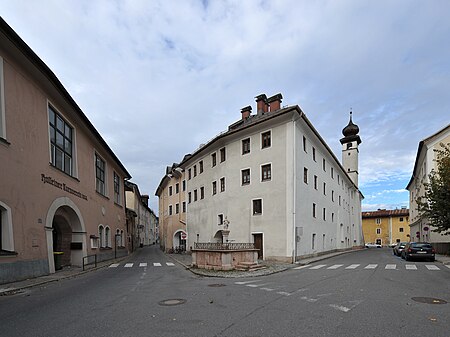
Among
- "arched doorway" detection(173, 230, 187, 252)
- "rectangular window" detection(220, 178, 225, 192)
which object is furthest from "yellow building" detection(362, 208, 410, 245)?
"rectangular window" detection(220, 178, 225, 192)

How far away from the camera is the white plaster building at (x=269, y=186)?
945 inches

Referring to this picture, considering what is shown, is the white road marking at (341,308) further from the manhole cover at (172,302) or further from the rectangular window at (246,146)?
the rectangular window at (246,146)

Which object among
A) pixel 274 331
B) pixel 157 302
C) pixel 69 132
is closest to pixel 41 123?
pixel 69 132

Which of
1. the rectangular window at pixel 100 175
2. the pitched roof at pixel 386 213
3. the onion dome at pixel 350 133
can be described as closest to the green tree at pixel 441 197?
the rectangular window at pixel 100 175

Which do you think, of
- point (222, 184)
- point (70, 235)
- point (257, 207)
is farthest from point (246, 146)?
point (70, 235)

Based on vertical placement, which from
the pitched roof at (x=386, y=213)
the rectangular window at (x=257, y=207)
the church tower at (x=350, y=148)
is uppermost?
the church tower at (x=350, y=148)

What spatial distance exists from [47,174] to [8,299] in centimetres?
800

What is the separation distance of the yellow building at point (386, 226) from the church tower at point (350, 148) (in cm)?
2492

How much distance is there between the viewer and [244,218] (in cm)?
2653

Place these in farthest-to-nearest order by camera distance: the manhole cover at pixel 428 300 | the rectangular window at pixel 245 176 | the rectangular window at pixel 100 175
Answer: the rectangular window at pixel 100 175
the rectangular window at pixel 245 176
the manhole cover at pixel 428 300

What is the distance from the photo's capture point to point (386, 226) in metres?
77.2

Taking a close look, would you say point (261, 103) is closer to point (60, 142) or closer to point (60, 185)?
Answer: point (60, 142)

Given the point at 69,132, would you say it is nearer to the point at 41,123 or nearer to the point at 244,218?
the point at 41,123

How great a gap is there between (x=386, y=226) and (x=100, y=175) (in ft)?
Result: 225
